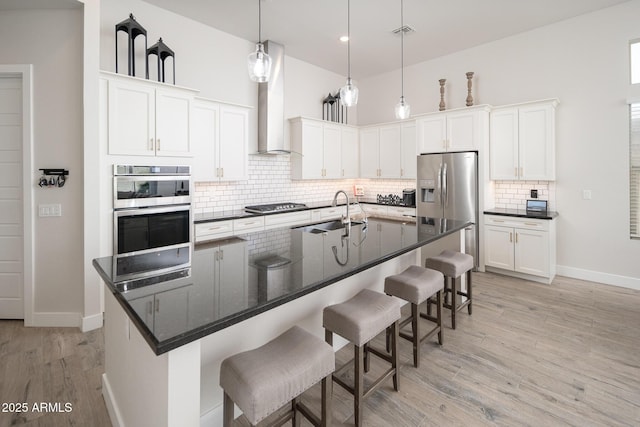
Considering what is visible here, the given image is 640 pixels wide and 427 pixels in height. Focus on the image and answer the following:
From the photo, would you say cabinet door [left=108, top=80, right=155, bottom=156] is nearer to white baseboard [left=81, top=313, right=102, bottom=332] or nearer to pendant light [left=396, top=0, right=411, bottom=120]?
white baseboard [left=81, top=313, right=102, bottom=332]

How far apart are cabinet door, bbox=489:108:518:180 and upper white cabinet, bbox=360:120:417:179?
50.3 inches

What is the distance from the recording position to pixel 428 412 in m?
2.01

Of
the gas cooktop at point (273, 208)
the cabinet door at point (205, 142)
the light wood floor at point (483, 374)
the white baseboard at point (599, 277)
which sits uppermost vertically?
the cabinet door at point (205, 142)

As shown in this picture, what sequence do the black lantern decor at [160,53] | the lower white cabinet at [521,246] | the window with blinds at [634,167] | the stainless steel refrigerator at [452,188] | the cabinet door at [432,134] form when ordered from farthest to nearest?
1. the cabinet door at [432,134]
2. the stainless steel refrigerator at [452,188]
3. the lower white cabinet at [521,246]
4. the window with blinds at [634,167]
5. the black lantern decor at [160,53]

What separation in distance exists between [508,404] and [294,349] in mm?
1576

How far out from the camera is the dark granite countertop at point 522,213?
14.3ft

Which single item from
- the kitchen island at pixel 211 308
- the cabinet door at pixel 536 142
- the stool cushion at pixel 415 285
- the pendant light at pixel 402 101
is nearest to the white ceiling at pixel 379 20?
the pendant light at pixel 402 101

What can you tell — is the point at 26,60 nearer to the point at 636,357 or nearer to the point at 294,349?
the point at 294,349

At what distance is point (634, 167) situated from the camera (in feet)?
13.5

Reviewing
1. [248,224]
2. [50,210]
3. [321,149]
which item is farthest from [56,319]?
[321,149]

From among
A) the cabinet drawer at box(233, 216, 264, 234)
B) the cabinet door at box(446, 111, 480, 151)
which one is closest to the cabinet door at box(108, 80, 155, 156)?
the cabinet drawer at box(233, 216, 264, 234)

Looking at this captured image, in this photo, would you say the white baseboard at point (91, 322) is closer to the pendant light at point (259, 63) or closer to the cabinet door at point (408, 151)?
the pendant light at point (259, 63)

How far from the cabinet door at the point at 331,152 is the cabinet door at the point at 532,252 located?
3.14 meters

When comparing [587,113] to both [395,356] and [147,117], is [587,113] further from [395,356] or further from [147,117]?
[147,117]
